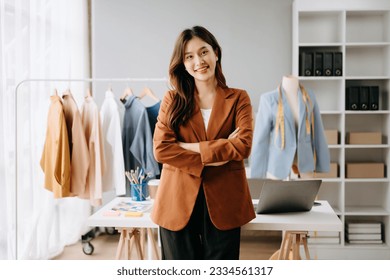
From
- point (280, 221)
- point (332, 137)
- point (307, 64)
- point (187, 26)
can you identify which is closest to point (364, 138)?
point (332, 137)

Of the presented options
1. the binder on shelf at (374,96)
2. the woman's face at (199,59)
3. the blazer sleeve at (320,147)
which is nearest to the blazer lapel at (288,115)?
the blazer sleeve at (320,147)

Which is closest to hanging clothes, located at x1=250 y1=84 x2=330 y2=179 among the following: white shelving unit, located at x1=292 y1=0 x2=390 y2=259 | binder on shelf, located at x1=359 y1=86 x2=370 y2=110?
white shelving unit, located at x1=292 y1=0 x2=390 y2=259

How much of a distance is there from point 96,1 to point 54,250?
6.29 feet

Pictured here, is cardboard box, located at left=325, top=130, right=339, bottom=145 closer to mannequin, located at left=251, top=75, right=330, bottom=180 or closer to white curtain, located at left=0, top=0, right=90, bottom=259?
mannequin, located at left=251, top=75, right=330, bottom=180

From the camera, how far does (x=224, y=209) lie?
172cm

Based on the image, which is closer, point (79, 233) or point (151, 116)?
point (151, 116)

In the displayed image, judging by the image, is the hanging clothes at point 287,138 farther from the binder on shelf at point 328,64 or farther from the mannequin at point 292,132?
the binder on shelf at point 328,64

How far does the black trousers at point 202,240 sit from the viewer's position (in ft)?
5.66

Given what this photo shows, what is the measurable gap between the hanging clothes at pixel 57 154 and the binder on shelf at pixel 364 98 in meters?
2.05

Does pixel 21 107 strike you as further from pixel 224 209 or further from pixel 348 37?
pixel 348 37

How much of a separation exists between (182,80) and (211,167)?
34 cm

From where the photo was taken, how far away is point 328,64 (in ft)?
11.4

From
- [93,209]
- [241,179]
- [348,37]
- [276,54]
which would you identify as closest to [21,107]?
[93,209]

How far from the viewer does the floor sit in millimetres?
3259
